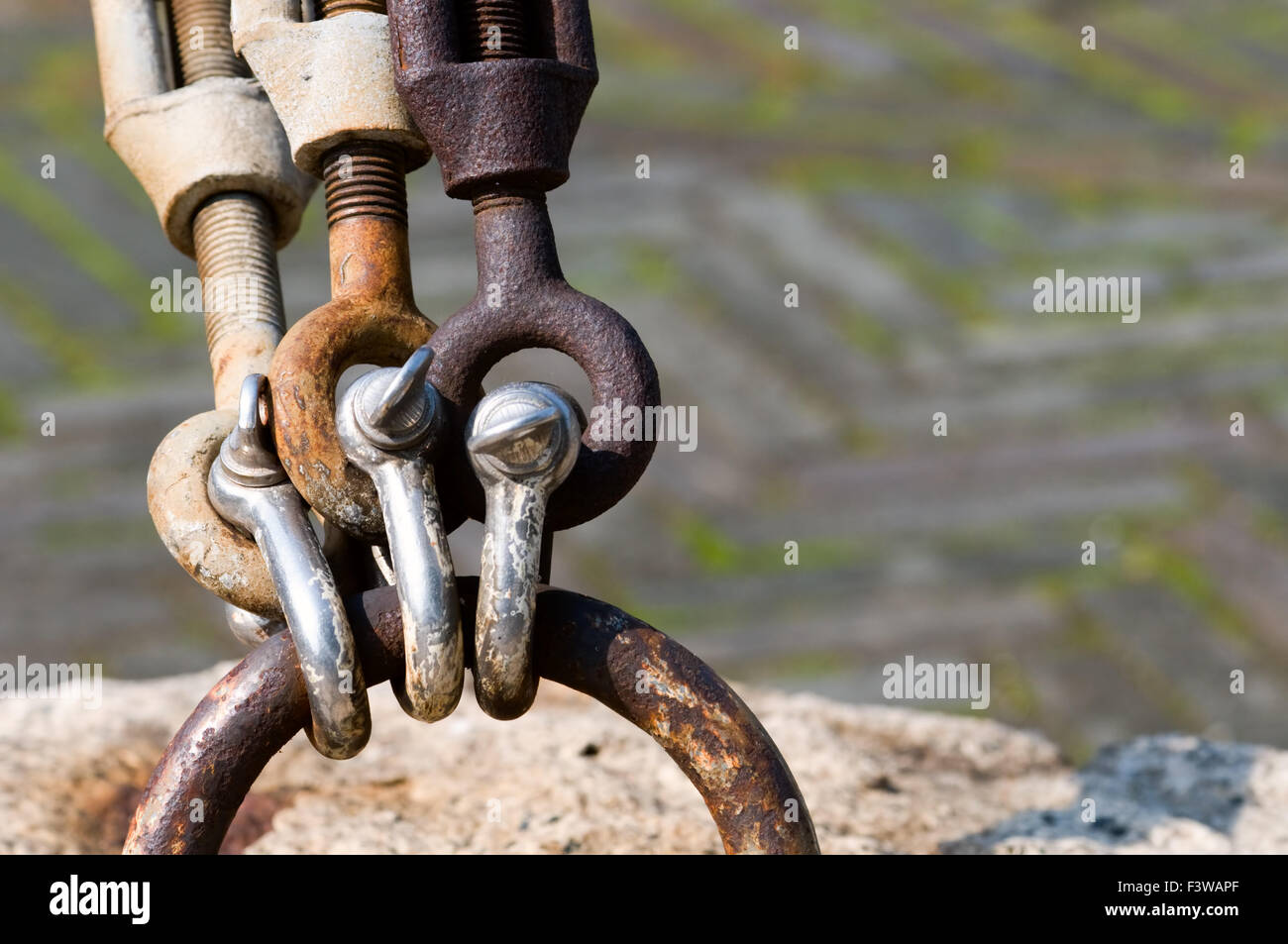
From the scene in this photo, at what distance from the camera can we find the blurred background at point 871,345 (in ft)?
8.83

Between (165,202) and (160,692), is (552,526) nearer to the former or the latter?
(165,202)

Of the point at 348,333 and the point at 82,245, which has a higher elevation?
the point at 82,245

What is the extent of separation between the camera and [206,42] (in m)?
1.36

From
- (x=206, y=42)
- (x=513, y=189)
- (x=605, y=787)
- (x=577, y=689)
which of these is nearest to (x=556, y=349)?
(x=513, y=189)

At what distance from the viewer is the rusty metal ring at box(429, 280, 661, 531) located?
103cm

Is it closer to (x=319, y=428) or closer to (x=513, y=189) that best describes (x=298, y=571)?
(x=319, y=428)

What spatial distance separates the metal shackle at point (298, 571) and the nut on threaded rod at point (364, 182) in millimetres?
184

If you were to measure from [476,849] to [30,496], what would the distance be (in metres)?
1.85

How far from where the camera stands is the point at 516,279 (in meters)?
1.06

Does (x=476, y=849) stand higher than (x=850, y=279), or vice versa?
(x=850, y=279)

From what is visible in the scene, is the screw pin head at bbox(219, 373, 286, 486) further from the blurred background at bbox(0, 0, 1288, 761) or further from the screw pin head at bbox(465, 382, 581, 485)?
the blurred background at bbox(0, 0, 1288, 761)

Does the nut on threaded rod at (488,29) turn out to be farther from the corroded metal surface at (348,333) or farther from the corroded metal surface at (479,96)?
the corroded metal surface at (348,333)

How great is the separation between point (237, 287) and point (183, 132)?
14 centimetres
